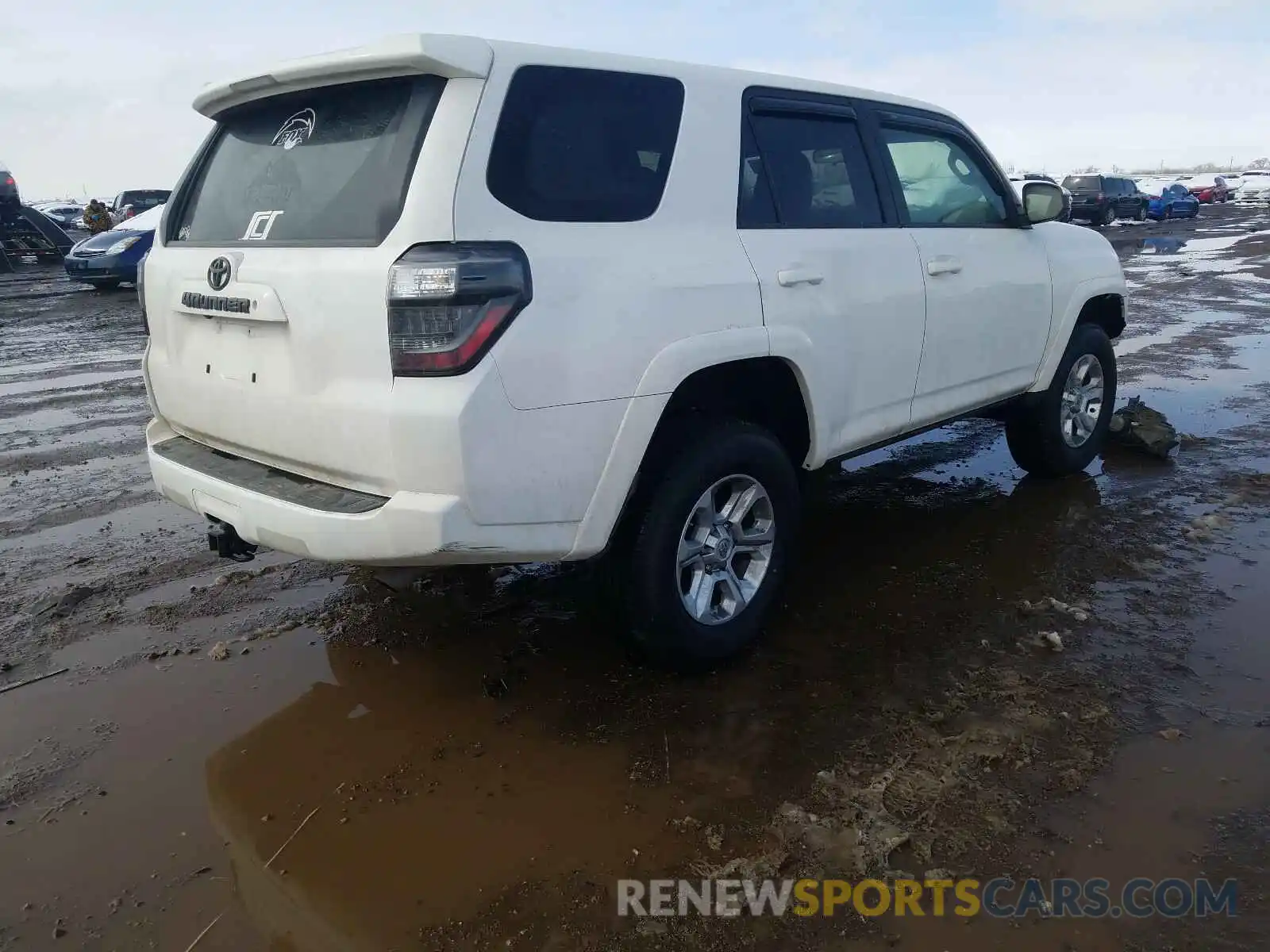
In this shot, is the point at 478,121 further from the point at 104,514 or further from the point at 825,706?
the point at 104,514

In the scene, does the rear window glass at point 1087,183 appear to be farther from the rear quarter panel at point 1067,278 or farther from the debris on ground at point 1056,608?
the debris on ground at point 1056,608

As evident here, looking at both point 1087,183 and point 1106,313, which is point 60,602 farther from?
point 1087,183

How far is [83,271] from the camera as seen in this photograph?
14609 millimetres

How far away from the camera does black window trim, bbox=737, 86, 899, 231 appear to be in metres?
3.22

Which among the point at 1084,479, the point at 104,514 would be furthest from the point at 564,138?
the point at 1084,479

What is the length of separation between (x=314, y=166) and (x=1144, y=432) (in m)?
5.02

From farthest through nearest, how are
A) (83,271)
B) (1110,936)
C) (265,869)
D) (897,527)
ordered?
(83,271), (897,527), (265,869), (1110,936)

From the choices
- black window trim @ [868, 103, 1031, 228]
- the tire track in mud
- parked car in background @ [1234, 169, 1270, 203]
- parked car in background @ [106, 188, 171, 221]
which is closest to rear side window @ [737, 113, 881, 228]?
black window trim @ [868, 103, 1031, 228]

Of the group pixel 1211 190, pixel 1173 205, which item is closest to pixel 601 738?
pixel 1173 205

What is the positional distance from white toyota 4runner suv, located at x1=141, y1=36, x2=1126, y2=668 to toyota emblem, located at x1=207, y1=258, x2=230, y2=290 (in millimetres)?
28

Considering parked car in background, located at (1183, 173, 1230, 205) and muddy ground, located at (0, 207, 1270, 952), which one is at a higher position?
parked car in background, located at (1183, 173, 1230, 205)

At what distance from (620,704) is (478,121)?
6.07 ft

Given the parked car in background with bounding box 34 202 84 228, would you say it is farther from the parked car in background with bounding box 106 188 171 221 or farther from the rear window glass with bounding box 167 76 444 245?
the rear window glass with bounding box 167 76 444 245

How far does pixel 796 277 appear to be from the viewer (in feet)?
10.6
